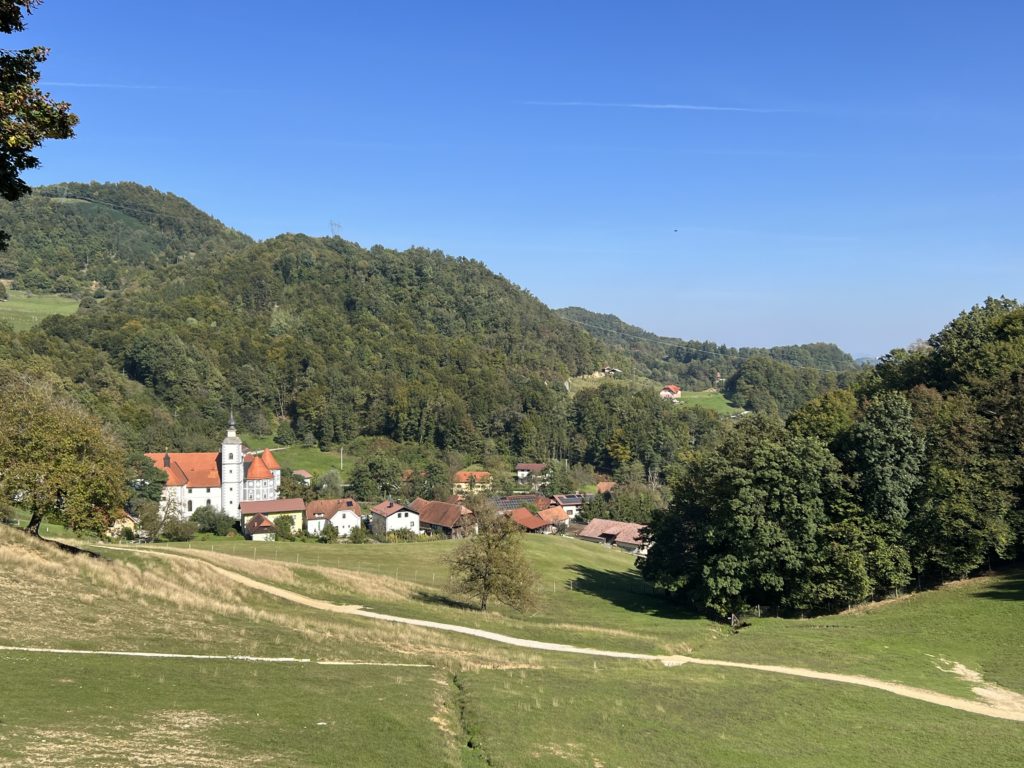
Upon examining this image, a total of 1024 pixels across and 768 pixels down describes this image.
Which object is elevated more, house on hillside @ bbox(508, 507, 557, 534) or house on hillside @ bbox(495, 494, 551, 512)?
house on hillside @ bbox(495, 494, 551, 512)

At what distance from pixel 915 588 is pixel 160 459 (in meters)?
93.9

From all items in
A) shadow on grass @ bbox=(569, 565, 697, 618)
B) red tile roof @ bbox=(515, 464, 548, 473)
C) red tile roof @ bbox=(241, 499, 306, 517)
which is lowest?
shadow on grass @ bbox=(569, 565, 697, 618)

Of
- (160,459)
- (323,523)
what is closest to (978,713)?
(323,523)

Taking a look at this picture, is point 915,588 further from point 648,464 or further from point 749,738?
point 648,464

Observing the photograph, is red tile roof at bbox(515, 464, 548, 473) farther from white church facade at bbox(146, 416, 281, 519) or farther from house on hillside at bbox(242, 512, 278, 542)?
house on hillside at bbox(242, 512, 278, 542)

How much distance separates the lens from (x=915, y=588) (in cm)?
4597

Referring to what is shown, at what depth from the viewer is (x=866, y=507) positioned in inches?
1869

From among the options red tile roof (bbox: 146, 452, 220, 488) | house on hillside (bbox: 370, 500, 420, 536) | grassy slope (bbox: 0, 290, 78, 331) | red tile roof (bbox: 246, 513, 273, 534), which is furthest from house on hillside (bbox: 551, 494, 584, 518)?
grassy slope (bbox: 0, 290, 78, 331)

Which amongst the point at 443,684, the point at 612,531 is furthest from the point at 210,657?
the point at 612,531

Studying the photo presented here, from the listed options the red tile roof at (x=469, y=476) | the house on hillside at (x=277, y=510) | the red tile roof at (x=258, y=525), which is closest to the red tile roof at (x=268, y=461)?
the house on hillside at (x=277, y=510)

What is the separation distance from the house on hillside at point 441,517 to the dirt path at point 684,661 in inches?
2236

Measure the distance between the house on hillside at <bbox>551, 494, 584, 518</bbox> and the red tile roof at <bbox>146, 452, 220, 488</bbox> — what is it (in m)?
54.3

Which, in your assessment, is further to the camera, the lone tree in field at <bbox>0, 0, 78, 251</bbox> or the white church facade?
the white church facade

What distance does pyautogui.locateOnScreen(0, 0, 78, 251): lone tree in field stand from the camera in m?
11.8
